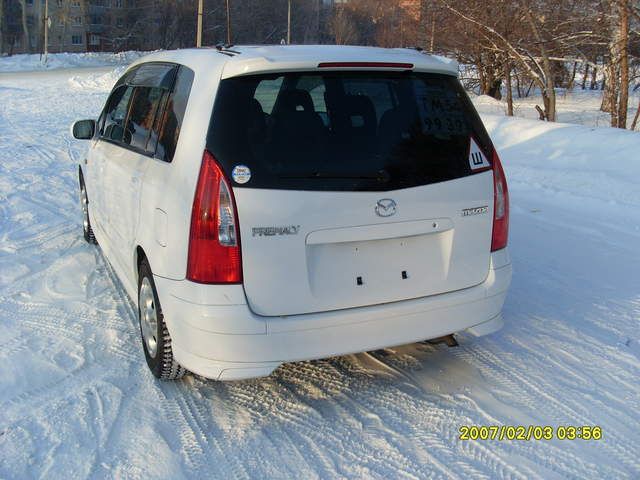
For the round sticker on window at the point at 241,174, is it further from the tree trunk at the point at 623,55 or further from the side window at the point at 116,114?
the tree trunk at the point at 623,55

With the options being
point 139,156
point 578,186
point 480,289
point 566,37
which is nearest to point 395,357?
point 480,289

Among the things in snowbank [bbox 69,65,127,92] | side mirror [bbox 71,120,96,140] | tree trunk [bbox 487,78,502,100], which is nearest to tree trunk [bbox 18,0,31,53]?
snowbank [bbox 69,65,127,92]

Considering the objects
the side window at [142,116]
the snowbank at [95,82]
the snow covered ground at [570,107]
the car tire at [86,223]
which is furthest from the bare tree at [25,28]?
the side window at [142,116]

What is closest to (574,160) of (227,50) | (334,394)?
(334,394)

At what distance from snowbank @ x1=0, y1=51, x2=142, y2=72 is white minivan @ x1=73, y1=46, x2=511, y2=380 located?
4896 centimetres

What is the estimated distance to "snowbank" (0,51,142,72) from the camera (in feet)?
157

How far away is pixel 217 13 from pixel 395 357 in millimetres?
76048

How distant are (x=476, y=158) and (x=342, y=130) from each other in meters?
0.79

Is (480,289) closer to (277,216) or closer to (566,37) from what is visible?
(277,216)

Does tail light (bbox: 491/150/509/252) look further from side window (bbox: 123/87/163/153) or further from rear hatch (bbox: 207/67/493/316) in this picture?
side window (bbox: 123/87/163/153)

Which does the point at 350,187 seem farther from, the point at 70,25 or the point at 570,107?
the point at 70,25

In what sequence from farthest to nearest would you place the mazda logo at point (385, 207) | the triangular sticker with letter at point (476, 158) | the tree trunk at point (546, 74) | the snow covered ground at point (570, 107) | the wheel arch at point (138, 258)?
the snow covered ground at point (570, 107)
the tree trunk at point (546, 74)
the wheel arch at point (138, 258)
the triangular sticker with letter at point (476, 158)
the mazda logo at point (385, 207)

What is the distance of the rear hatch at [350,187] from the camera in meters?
3.02

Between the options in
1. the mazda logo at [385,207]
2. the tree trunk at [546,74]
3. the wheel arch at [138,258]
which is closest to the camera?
the mazda logo at [385,207]
